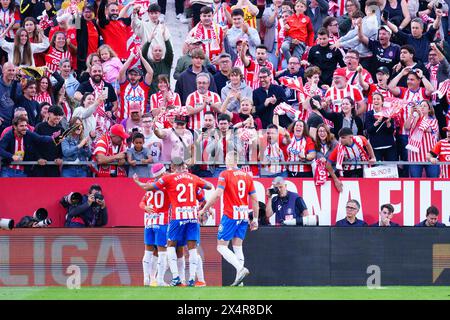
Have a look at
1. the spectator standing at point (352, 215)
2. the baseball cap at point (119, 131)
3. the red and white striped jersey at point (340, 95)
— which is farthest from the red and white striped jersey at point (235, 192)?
the red and white striped jersey at point (340, 95)

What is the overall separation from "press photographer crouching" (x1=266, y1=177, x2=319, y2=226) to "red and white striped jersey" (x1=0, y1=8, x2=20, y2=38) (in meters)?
6.48

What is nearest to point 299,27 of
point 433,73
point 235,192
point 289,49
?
point 289,49

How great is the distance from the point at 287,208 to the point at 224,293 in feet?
14.4

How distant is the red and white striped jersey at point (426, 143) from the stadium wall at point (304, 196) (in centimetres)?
49

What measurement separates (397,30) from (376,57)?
1.10 m

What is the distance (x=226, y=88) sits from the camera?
73.4 ft

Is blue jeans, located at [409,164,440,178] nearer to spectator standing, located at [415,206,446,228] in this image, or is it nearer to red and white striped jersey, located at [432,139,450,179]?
red and white striped jersey, located at [432,139,450,179]

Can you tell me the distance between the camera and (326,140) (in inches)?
853

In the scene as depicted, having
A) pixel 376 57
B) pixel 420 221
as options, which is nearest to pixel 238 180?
pixel 420 221

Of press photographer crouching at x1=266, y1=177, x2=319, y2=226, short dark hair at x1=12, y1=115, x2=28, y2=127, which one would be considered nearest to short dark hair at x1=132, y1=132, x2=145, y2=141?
short dark hair at x1=12, y1=115, x2=28, y2=127

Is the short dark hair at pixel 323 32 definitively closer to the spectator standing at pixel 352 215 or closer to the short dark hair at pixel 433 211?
the spectator standing at pixel 352 215

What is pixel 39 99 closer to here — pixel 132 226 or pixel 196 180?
pixel 132 226

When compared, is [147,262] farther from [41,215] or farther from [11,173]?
[11,173]

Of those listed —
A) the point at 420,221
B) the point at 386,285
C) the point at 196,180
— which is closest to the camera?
the point at 196,180
